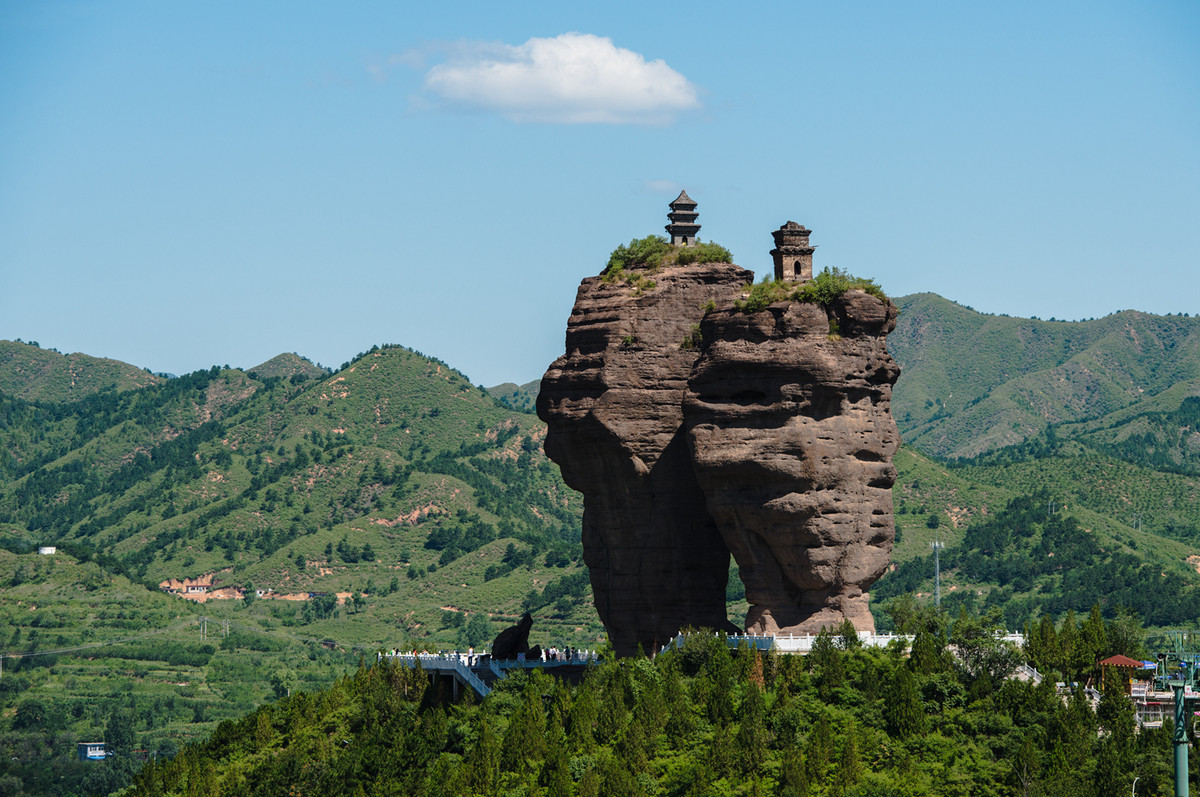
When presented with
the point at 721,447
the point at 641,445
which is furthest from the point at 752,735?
the point at 641,445

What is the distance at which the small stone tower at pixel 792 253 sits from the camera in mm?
73000

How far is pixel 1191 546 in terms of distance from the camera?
17550 centimetres

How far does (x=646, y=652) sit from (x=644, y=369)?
11799 mm

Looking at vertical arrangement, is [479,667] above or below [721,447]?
below

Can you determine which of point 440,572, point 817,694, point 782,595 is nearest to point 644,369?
point 782,595

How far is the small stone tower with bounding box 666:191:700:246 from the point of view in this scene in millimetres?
79188

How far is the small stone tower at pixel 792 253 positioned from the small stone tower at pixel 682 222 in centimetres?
636

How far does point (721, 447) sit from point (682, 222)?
13.4m

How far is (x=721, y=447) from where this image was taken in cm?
6975

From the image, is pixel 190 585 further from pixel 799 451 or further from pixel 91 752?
pixel 799 451

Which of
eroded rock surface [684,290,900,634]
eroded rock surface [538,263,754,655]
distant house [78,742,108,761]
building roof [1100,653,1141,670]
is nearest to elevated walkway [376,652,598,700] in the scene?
eroded rock surface [538,263,754,655]

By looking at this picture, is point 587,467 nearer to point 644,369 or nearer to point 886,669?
point 644,369

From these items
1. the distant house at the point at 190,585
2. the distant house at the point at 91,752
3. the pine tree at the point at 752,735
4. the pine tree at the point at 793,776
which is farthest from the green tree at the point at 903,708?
the distant house at the point at 190,585

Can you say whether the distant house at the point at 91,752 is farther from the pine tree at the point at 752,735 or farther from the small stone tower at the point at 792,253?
the pine tree at the point at 752,735
